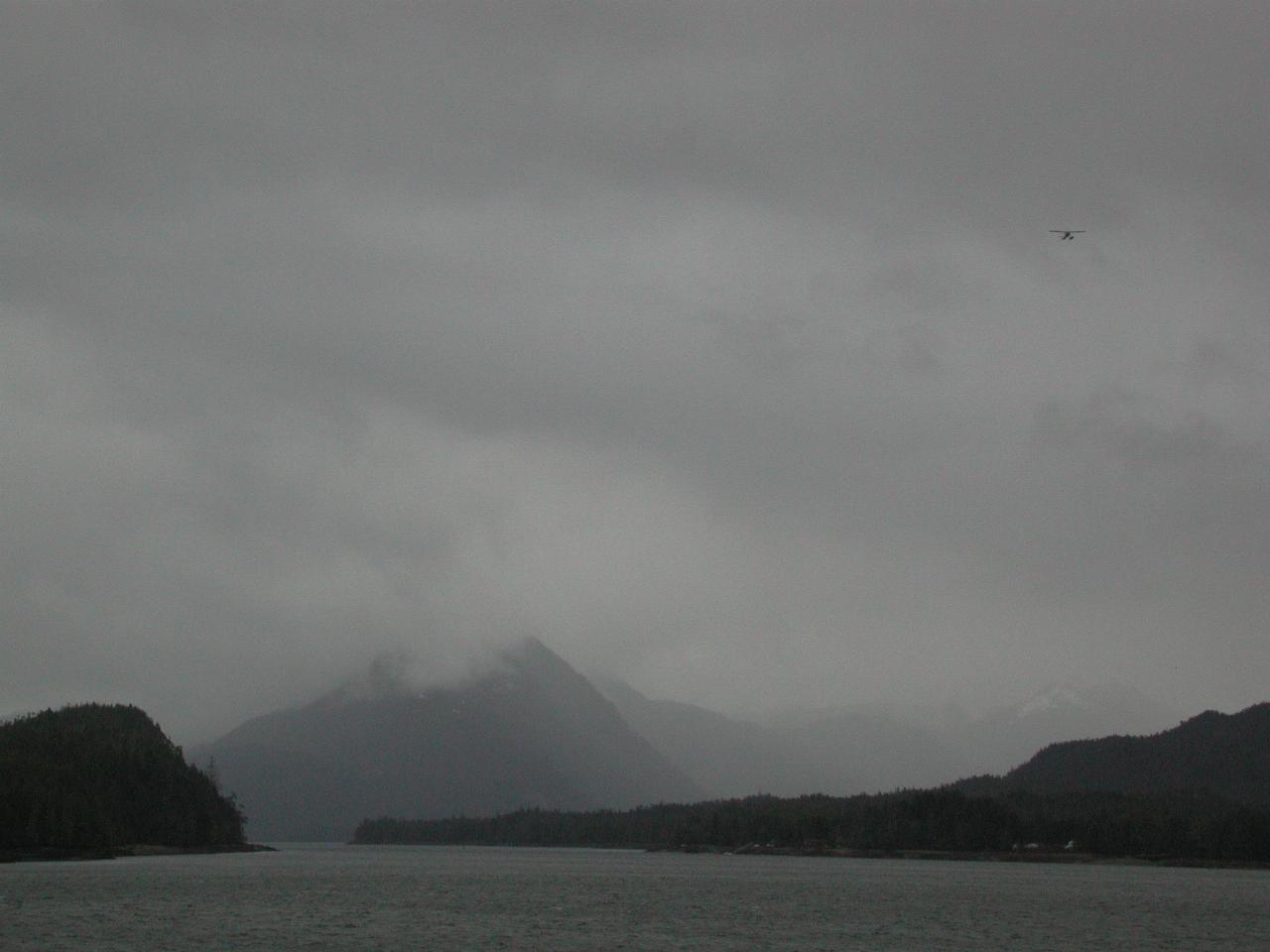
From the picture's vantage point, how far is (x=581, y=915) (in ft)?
424

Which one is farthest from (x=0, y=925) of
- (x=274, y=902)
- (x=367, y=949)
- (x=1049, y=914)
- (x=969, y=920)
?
(x=1049, y=914)

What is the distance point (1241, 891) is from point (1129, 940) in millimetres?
85208

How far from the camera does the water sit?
10162 cm

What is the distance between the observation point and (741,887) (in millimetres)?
184500

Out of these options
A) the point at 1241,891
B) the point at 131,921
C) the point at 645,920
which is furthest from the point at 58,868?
the point at 1241,891

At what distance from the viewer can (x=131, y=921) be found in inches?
4269

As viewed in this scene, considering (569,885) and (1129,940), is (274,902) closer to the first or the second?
(569,885)

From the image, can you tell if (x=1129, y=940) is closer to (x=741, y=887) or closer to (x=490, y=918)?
(x=490, y=918)

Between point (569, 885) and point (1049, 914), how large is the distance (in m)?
66.9

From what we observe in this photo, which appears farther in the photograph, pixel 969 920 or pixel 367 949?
pixel 969 920

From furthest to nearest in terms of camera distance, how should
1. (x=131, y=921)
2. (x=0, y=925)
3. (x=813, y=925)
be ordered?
1. (x=813, y=925)
2. (x=131, y=921)
3. (x=0, y=925)

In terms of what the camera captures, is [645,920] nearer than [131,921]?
No

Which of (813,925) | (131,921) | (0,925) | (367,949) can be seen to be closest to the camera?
(367,949)

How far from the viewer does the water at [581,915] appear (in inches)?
4001
